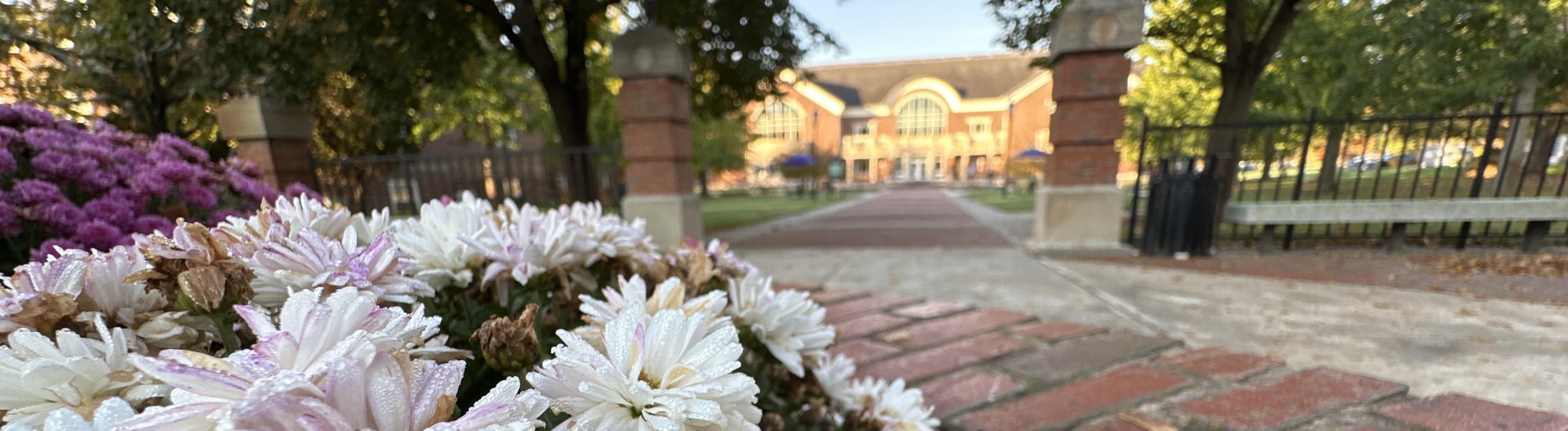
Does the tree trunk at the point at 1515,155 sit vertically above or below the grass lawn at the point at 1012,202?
above

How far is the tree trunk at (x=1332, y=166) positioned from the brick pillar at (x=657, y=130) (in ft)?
18.0

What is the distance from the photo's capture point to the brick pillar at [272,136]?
402 cm

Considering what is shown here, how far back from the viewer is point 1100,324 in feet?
7.41

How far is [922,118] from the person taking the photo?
3597 cm

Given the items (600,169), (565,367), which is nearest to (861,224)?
(600,169)

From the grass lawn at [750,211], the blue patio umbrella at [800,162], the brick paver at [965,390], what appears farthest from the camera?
the blue patio umbrella at [800,162]

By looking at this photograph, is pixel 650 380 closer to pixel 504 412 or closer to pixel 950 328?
pixel 504 412

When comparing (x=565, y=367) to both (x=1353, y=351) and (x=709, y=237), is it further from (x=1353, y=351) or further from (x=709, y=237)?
(x=709, y=237)

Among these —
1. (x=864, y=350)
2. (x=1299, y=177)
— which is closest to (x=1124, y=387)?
(x=864, y=350)

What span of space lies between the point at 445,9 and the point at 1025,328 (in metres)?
5.44

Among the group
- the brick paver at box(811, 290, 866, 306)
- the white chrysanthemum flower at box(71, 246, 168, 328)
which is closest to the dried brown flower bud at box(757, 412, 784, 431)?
the white chrysanthemum flower at box(71, 246, 168, 328)

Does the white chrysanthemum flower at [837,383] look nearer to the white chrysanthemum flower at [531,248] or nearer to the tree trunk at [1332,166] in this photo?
the white chrysanthemum flower at [531,248]

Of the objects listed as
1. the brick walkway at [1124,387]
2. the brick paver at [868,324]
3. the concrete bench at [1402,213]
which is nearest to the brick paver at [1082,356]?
the brick walkway at [1124,387]

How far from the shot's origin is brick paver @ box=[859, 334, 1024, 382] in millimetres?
1708
